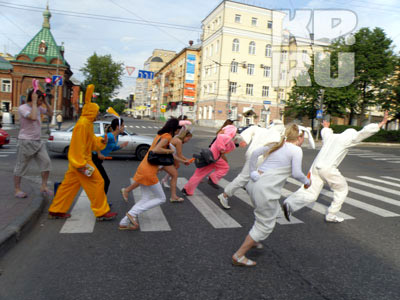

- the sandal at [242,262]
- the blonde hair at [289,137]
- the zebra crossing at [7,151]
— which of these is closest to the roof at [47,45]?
the zebra crossing at [7,151]

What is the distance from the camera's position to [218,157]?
7254 millimetres

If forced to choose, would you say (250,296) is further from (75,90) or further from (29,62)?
(75,90)

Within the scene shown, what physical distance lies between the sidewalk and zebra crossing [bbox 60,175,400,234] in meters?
0.52

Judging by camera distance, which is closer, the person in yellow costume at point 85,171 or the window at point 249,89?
the person in yellow costume at point 85,171

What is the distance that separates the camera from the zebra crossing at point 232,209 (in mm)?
5203

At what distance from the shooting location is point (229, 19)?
2096 inches

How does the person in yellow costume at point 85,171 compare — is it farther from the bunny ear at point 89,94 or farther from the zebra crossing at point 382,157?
the zebra crossing at point 382,157

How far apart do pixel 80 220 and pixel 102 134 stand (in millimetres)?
7188

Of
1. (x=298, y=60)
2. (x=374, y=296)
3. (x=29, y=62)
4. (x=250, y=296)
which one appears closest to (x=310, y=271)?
(x=374, y=296)

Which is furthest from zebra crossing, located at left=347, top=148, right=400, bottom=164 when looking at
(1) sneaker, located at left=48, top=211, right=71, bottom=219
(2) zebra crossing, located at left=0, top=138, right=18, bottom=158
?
(2) zebra crossing, located at left=0, top=138, right=18, bottom=158

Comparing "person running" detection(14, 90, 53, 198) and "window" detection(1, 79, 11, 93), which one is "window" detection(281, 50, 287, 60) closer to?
"window" detection(1, 79, 11, 93)

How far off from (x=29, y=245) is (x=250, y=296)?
2900mm

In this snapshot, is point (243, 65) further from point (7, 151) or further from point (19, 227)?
point (19, 227)

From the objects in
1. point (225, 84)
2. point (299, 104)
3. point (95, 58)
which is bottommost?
point (299, 104)
